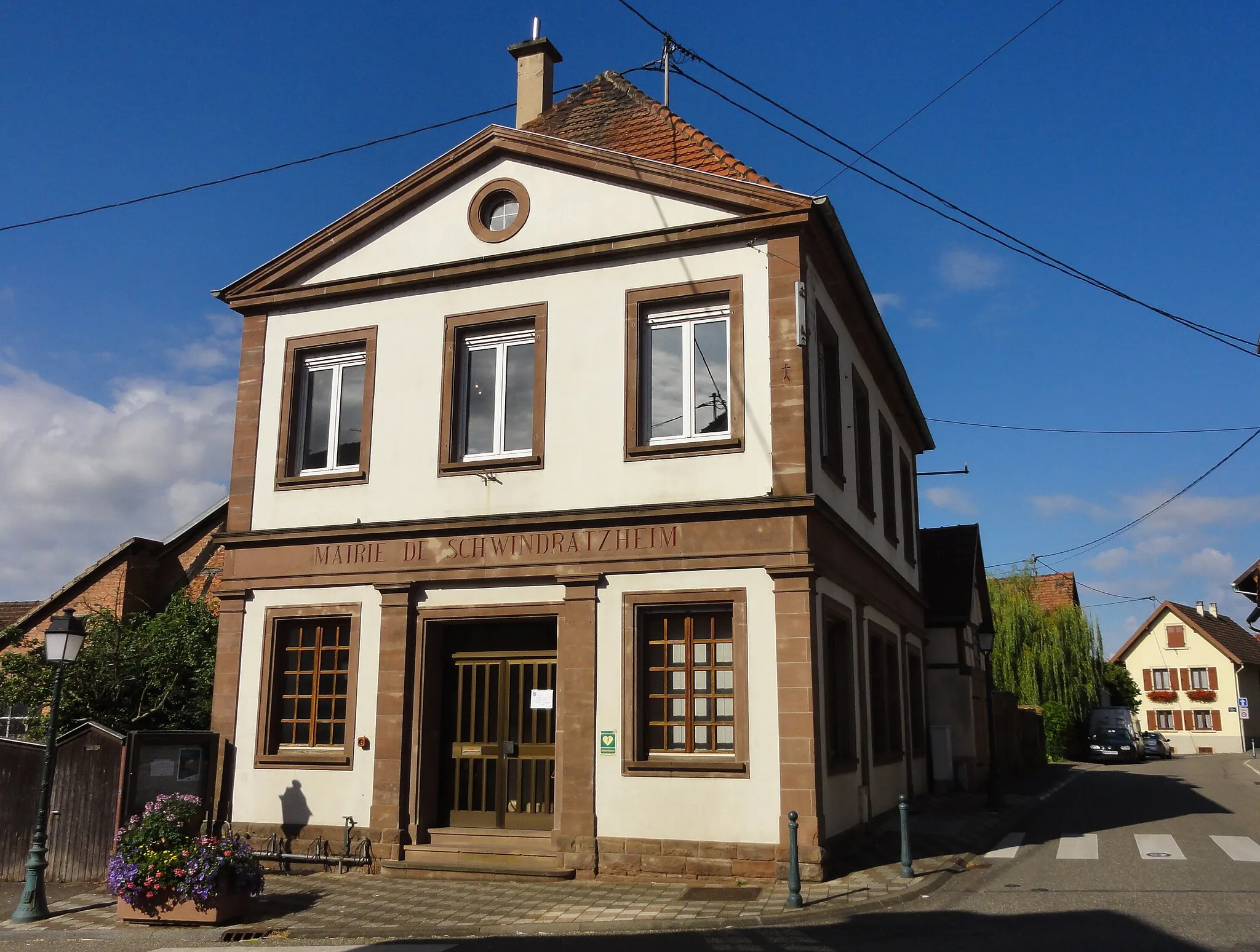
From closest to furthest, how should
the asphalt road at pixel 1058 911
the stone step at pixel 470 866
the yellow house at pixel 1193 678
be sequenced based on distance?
the asphalt road at pixel 1058 911 → the stone step at pixel 470 866 → the yellow house at pixel 1193 678

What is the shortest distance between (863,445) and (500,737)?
710 cm

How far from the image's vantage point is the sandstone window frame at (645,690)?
11.6m

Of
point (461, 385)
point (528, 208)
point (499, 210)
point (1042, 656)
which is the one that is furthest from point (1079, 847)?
point (1042, 656)

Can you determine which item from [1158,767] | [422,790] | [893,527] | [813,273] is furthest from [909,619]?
[1158,767]

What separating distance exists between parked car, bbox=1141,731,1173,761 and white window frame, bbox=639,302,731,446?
44.8 metres

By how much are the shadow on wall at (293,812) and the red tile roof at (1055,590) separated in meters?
38.9

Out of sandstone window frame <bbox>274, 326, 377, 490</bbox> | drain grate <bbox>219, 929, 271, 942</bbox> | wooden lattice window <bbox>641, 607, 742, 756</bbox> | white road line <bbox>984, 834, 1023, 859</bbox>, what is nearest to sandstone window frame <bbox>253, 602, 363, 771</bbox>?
sandstone window frame <bbox>274, 326, 377, 490</bbox>

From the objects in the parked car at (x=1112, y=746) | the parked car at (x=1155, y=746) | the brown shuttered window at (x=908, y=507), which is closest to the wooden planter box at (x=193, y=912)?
the brown shuttered window at (x=908, y=507)

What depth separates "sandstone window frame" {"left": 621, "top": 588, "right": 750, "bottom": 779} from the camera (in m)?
11.6

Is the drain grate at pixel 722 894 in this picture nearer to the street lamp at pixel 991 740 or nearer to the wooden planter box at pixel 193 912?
the wooden planter box at pixel 193 912

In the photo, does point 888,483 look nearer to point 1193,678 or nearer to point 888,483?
point 888,483

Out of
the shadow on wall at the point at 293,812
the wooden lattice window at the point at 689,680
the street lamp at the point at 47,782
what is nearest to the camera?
the street lamp at the point at 47,782

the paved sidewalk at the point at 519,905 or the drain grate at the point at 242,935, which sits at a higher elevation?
the paved sidewalk at the point at 519,905

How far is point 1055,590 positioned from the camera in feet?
168
